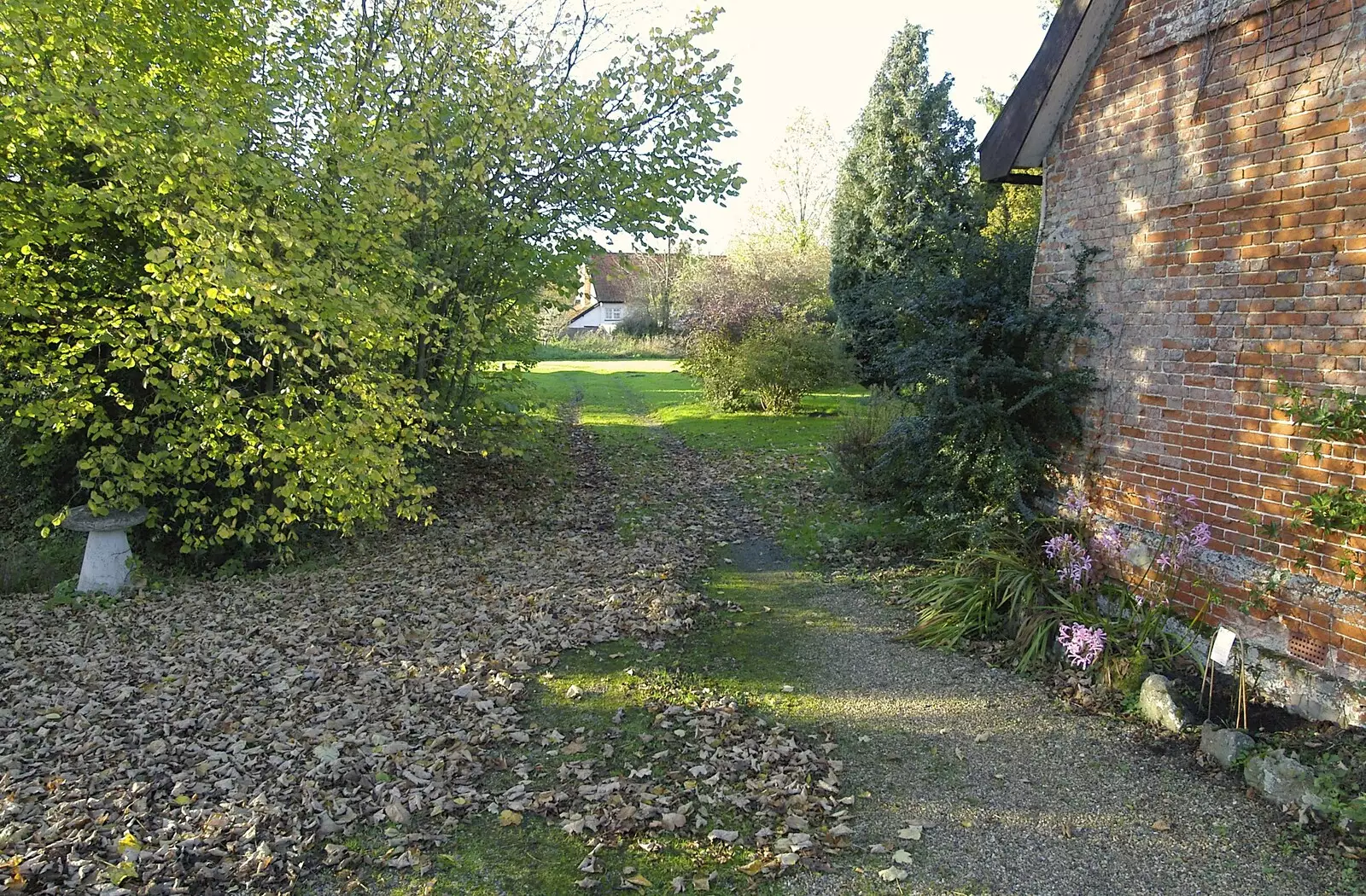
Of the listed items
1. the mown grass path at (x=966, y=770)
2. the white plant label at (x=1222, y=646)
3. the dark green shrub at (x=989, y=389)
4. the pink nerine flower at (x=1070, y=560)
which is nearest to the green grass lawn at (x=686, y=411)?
the dark green shrub at (x=989, y=389)

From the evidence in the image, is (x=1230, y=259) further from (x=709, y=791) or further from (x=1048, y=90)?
(x=709, y=791)

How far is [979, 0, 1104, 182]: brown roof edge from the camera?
628cm

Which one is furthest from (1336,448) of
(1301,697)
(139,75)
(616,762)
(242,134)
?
(139,75)

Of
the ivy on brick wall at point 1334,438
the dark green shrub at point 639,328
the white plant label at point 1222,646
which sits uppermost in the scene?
the dark green shrub at point 639,328


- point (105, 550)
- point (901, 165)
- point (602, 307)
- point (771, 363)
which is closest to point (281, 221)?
point (105, 550)

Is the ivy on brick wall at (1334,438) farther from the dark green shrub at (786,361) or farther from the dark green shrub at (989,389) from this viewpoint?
the dark green shrub at (786,361)

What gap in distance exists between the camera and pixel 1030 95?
22.0 feet

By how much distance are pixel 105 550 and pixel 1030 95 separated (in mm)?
9445

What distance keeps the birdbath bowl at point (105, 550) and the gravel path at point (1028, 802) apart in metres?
6.89

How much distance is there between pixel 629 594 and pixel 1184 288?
4938 mm

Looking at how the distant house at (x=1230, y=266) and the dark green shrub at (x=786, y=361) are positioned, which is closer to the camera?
the distant house at (x=1230, y=266)

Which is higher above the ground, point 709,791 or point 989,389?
point 989,389

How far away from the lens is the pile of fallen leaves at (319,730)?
3734 mm

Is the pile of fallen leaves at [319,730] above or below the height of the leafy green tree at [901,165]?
below
